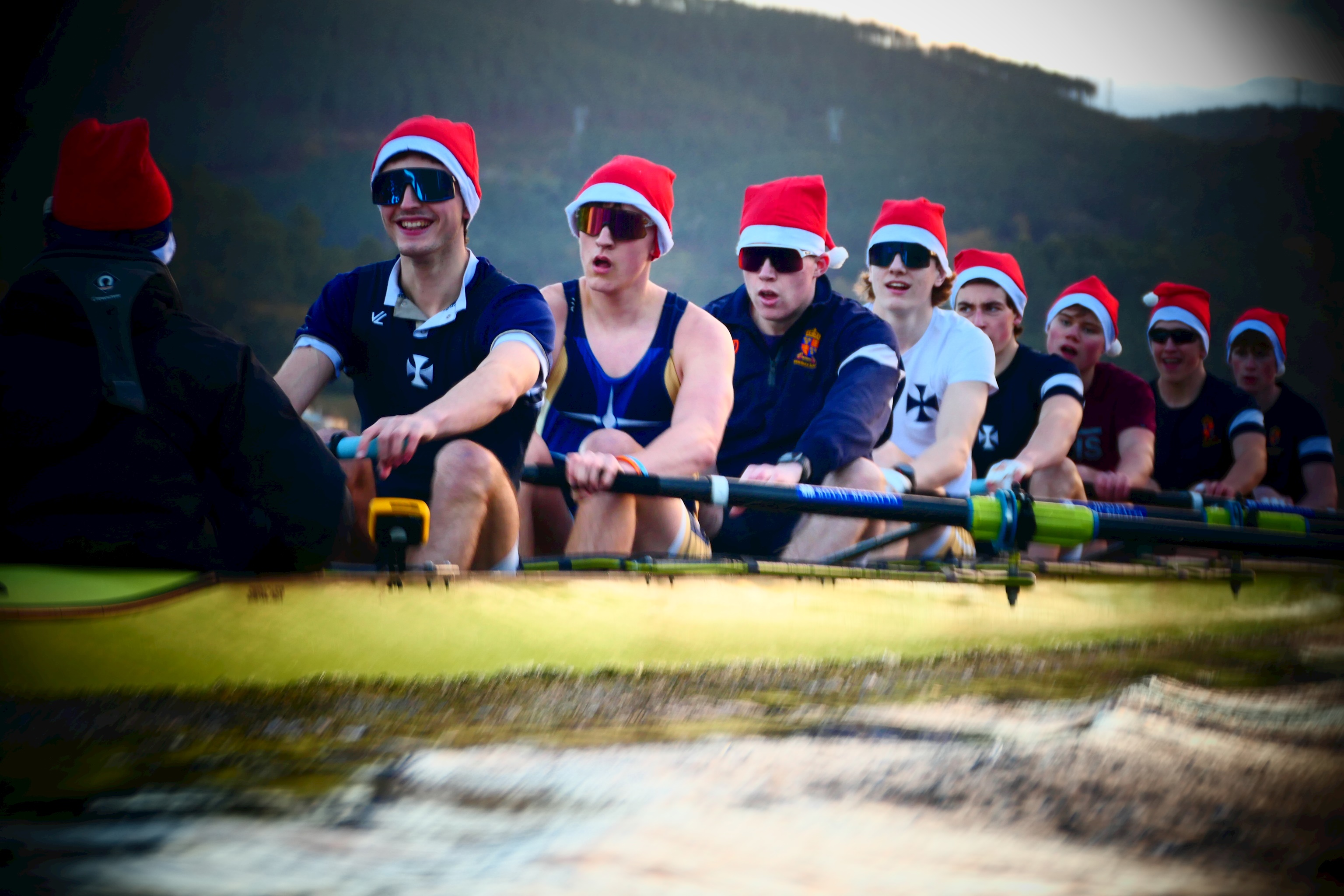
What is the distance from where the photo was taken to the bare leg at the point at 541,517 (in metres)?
2.03

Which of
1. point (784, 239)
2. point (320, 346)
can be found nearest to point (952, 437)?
point (784, 239)

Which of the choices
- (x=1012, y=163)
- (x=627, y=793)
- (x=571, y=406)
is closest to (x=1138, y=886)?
(x=627, y=793)

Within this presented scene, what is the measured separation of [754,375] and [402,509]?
1.24 meters

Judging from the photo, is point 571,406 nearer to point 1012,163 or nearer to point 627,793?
point 627,793

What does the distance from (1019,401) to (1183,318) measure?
4.93ft

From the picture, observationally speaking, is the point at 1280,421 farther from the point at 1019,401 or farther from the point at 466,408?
the point at 466,408

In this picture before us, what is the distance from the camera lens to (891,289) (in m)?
2.97

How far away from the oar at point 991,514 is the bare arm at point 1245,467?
1.82 metres

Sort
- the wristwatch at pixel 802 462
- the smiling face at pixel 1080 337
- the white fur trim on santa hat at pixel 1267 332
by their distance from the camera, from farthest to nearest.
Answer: the white fur trim on santa hat at pixel 1267 332, the smiling face at pixel 1080 337, the wristwatch at pixel 802 462

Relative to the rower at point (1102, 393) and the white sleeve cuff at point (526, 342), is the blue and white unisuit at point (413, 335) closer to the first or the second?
the white sleeve cuff at point (526, 342)

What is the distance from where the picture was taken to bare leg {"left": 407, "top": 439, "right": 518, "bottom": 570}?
171 centimetres

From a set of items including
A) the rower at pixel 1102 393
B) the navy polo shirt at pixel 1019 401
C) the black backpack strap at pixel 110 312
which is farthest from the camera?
the rower at pixel 1102 393

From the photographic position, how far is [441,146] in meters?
2.06

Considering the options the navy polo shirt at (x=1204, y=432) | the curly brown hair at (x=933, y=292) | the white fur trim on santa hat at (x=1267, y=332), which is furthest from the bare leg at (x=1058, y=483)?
the white fur trim on santa hat at (x=1267, y=332)
